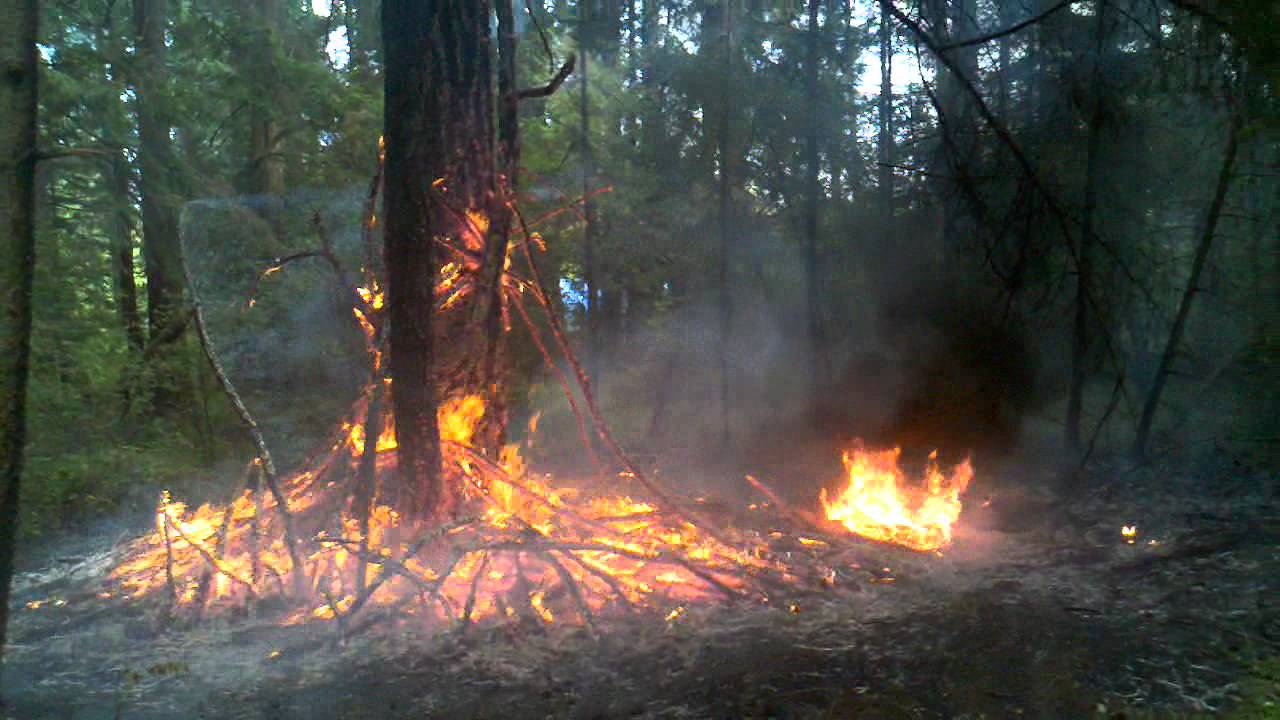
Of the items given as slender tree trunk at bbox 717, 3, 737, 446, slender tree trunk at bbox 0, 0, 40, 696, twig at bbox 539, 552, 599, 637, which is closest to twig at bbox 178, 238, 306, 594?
slender tree trunk at bbox 0, 0, 40, 696

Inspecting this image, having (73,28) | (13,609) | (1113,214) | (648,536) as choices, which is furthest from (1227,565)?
(73,28)

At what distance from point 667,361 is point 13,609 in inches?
531

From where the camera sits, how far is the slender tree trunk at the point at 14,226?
4.01m

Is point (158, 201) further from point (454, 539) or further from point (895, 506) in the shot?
point (895, 506)

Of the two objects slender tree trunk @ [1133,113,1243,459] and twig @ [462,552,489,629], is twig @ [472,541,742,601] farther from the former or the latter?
slender tree trunk @ [1133,113,1243,459]

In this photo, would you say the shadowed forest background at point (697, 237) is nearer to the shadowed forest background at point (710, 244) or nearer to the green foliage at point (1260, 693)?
the shadowed forest background at point (710, 244)

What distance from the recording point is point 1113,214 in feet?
41.2

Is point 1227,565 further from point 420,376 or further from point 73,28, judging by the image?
point 73,28

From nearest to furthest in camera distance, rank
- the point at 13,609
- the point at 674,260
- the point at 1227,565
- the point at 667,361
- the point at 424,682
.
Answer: the point at 424,682 < the point at 13,609 < the point at 1227,565 < the point at 674,260 < the point at 667,361

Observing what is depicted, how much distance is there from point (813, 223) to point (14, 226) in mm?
15584

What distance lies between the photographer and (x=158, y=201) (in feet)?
40.3

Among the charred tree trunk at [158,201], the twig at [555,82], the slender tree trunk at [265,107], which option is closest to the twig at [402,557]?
the twig at [555,82]

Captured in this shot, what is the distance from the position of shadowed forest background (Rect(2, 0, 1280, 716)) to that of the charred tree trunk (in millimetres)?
50

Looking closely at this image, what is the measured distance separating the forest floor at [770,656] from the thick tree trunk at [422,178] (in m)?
1.39
